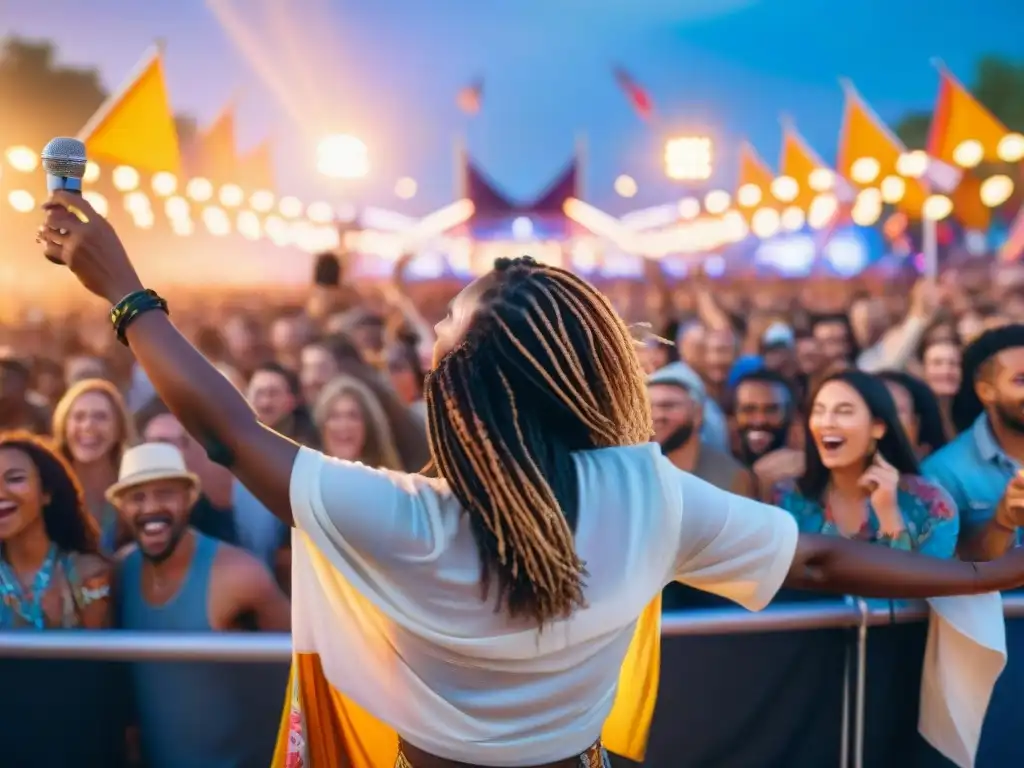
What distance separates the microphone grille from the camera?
127 cm

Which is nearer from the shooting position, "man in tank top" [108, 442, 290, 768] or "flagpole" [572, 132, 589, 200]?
"man in tank top" [108, 442, 290, 768]

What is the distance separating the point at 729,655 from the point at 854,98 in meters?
19.0

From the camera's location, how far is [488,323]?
1.34 m

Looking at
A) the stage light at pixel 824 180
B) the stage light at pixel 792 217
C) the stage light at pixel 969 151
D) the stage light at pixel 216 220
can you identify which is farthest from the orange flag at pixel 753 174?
the stage light at pixel 216 220

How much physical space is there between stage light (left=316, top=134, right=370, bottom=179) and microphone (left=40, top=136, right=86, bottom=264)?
19312 millimetres

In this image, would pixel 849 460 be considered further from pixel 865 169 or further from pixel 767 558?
pixel 865 169

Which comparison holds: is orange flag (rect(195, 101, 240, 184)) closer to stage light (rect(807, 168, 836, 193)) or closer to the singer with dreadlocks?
stage light (rect(807, 168, 836, 193))

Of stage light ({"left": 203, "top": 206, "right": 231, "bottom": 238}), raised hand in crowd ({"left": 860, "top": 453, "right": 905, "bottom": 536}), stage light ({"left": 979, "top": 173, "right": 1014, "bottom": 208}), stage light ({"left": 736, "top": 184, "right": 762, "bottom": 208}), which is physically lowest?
raised hand in crowd ({"left": 860, "top": 453, "right": 905, "bottom": 536})

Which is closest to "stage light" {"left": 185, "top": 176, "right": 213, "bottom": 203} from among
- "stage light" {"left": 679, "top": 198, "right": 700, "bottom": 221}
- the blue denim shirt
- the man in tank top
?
the man in tank top

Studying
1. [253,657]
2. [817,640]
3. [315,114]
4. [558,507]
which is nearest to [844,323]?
[817,640]

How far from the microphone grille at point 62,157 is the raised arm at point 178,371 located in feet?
0.11

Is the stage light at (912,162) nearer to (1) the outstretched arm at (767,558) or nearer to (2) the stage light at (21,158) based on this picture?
(2) the stage light at (21,158)

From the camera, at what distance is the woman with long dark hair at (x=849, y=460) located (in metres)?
3.11

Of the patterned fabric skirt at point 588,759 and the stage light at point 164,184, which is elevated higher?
the stage light at point 164,184
